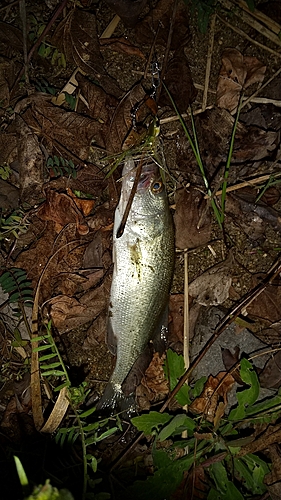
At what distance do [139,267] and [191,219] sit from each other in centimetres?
78

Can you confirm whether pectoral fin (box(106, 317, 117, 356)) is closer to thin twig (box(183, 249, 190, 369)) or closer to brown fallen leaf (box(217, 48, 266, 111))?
thin twig (box(183, 249, 190, 369))

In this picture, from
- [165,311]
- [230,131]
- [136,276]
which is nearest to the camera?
[136,276]

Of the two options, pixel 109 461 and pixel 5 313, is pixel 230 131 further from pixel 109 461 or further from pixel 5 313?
pixel 109 461

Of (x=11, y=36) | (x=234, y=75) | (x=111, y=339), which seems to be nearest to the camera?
(x=111, y=339)

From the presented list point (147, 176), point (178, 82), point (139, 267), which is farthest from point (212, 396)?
point (178, 82)

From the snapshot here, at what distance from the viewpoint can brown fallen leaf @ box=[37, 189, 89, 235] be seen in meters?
3.51

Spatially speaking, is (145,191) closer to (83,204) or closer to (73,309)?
(83,204)

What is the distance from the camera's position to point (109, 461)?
3604mm

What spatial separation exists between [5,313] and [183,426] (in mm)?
1741

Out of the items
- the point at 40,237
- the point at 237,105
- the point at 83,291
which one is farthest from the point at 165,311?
the point at 237,105

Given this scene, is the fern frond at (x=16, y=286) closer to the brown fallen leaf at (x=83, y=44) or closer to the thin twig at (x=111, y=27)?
the brown fallen leaf at (x=83, y=44)

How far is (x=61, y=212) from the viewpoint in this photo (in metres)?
3.53

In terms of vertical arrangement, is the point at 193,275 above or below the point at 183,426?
above

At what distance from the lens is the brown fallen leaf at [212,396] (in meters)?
3.62
